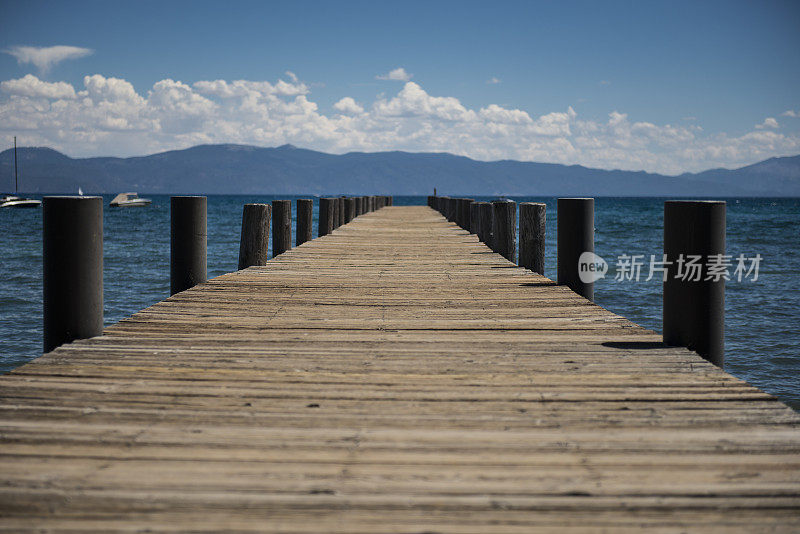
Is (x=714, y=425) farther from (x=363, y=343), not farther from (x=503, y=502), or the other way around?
(x=363, y=343)

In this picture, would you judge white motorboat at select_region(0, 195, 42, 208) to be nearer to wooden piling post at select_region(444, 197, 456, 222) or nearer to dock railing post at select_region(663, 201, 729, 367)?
wooden piling post at select_region(444, 197, 456, 222)

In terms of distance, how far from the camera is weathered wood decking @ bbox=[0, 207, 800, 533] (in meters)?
2.20

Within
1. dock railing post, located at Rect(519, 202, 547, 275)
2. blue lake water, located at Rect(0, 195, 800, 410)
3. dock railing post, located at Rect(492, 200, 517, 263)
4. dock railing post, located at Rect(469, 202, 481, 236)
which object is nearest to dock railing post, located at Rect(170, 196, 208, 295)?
dock railing post, located at Rect(519, 202, 547, 275)

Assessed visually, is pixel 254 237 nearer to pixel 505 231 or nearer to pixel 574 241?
pixel 505 231

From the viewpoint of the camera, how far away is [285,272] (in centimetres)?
816

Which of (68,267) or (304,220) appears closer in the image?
(68,267)

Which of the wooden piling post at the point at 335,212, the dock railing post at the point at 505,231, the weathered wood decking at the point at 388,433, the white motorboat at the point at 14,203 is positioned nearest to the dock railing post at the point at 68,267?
the weathered wood decking at the point at 388,433

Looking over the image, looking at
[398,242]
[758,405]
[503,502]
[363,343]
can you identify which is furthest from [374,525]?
[398,242]

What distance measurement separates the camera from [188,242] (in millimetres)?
6742

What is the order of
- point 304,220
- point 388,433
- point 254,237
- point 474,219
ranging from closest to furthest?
1. point 388,433
2. point 254,237
3. point 304,220
4. point 474,219

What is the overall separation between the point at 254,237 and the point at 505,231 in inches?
153

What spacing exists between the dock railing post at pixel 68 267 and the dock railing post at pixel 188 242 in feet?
6.91

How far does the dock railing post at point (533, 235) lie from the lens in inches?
339

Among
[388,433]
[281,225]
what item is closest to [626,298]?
[281,225]
